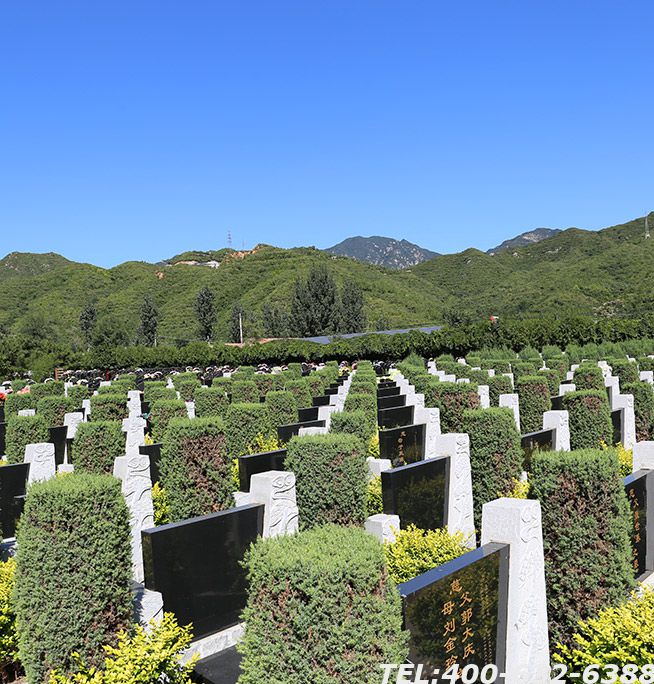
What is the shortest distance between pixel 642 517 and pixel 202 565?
4317 mm

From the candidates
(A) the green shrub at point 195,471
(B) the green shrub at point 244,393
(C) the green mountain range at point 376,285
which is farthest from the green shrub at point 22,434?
(C) the green mountain range at point 376,285

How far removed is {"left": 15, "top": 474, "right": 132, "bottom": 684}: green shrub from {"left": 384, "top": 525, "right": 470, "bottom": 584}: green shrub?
7.09 ft

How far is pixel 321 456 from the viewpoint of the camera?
6.54 m

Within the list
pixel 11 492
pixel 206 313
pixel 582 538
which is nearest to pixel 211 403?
pixel 11 492

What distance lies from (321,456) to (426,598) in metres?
2.93

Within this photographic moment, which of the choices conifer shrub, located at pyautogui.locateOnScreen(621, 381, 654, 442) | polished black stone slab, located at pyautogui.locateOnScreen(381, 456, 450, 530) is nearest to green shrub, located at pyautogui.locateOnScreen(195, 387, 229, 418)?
polished black stone slab, located at pyautogui.locateOnScreen(381, 456, 450, 530)

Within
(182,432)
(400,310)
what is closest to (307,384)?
(182,432)

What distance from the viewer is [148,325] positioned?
5950cm

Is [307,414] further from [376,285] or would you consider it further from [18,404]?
[376,285]

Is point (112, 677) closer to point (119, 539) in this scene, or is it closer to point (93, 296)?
point (119, 539)

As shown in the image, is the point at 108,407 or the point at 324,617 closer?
the point at 324,617

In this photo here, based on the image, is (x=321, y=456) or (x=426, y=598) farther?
(x=321, y=456)

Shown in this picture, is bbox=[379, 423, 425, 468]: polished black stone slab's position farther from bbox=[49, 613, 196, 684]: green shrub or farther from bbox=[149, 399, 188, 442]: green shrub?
bbox=[49, 613, 196, 684]: green shrub

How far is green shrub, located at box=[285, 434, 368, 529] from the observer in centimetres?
652
